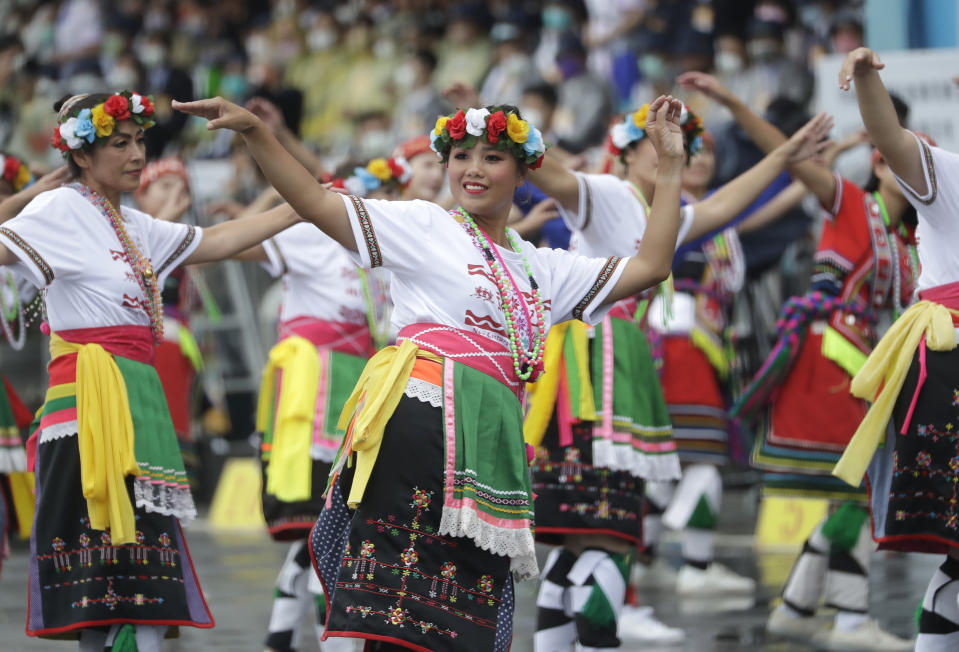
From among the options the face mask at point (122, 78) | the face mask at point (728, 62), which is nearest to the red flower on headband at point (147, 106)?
the face mask at point (728, 62)

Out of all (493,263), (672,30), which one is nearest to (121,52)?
(672,30)

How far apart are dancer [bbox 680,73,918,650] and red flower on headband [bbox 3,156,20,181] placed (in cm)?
322

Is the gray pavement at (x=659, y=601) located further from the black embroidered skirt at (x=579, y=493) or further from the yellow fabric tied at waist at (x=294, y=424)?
the black embroidered skirt at (x=579, y=493)

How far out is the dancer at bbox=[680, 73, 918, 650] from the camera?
5.83 meters

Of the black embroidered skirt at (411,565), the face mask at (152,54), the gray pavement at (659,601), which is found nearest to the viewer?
the black embroidered skirt at (411,565)

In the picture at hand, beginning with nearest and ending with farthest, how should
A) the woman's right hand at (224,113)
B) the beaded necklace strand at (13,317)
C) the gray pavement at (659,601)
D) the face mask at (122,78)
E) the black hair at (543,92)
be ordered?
1. the woman's right hand at (224,113)
2. the beaded necklace strand at (13,317)
3. the gray pavement at (659,601)
4. the black hair at (543,92)
5. the face mask at (122,78)

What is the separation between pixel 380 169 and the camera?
5992 mm

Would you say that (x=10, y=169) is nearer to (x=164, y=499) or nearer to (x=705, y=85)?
(x=164, y=499)

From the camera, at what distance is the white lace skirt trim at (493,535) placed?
373cm

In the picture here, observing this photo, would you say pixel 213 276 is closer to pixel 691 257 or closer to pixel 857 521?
pixel 691 257

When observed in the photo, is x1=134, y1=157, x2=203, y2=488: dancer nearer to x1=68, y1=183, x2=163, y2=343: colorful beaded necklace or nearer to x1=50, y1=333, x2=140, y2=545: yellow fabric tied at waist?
x1=68, y1=183, x2=163, y2=343: colorful beaded necklace

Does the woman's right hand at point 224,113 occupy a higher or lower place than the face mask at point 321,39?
lower

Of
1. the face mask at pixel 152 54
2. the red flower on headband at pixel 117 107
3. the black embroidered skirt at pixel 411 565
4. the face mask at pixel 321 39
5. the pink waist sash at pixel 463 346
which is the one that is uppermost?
the face mask at pixel 152 54

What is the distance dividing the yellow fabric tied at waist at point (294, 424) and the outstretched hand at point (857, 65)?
254 centimetres
